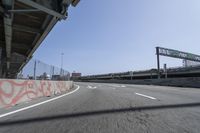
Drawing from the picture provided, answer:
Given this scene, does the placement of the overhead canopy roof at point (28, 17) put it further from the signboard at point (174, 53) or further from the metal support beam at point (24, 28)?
the signboard at point (174, 53)

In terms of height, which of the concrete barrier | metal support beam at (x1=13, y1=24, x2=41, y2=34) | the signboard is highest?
the signboard

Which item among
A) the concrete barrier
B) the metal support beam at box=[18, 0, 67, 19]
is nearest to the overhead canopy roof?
the metal support beam at box=[18, 0, 67, 19]

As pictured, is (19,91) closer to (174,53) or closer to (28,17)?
(28,17)

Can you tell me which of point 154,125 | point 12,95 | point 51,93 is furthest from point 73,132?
point 51,93

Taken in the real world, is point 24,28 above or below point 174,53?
below

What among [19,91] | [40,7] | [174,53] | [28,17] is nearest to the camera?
[19,91]

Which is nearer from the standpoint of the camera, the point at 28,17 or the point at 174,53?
the point at 28,17

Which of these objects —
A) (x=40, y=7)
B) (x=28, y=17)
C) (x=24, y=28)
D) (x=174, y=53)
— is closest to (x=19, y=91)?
(x=40, y=7)

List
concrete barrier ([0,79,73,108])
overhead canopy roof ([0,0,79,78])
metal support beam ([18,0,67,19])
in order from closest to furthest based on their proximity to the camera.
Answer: concrete barrier ([0,79,73,108]) → metal support beam ([18,0,67,19]) → overhead canopy roof ([0,0,79,78])

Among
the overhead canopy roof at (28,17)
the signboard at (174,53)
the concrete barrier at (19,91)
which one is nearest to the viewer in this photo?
the concrete barrier at (19,91)

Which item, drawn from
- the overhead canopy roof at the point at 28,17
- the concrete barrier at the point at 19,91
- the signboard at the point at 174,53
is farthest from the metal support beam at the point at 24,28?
the signboard at the point at 174,53

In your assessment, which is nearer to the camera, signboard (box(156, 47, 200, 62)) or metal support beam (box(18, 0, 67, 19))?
metal support beam (box(18, 0, 67, 19))

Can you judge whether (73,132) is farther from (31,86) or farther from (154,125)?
(31,86)

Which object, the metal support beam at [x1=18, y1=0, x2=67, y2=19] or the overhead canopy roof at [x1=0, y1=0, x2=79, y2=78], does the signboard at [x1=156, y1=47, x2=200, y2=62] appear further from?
the metal support beam at [x1=18, y1=0, x2=67, y2=19]
